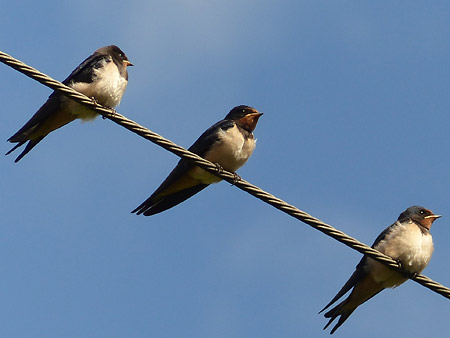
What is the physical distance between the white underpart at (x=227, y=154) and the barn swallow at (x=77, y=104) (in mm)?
886

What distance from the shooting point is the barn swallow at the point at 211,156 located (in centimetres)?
803

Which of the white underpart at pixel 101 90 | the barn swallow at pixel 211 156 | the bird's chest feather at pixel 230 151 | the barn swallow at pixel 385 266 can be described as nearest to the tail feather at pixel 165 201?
the barn swallow at pixel 211 156

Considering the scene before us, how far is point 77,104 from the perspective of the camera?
25.6 feet

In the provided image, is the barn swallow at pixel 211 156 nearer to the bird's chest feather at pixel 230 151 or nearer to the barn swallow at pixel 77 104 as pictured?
the bird's chest feather at pixel 230 151

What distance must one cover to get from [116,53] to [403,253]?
2987 millimetres

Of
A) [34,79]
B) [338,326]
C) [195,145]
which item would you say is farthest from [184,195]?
[34,79]

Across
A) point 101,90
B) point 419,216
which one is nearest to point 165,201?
point 101,90

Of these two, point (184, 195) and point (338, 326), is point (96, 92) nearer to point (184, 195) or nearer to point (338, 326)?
point (184, 195)

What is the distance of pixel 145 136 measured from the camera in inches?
240

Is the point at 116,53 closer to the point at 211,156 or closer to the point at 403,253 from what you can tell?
the point at 211,156

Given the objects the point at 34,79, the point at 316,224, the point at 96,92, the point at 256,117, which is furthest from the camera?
the point at 256,117

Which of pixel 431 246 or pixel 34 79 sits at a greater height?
pixel 431 246

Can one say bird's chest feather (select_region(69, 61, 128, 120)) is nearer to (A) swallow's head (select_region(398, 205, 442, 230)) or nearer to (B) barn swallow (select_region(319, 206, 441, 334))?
(B) barn swallow (select_region(319, 206, 441, 334))

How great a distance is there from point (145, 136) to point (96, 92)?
1967 mm
